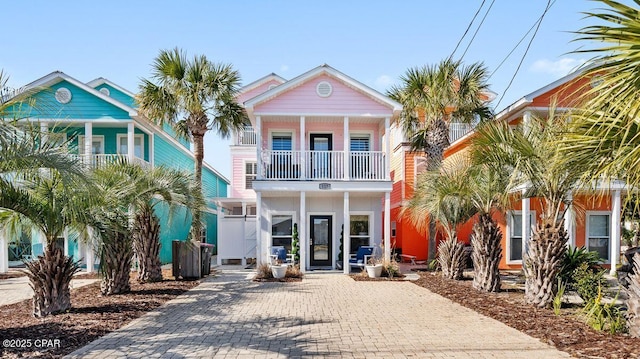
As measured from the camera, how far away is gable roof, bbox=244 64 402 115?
14.0 meters

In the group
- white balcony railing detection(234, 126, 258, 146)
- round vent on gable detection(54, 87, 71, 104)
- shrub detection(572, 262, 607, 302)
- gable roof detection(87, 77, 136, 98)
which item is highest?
gable roof detection(87, 77, 136, 98)

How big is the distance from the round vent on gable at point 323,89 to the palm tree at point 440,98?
285cm

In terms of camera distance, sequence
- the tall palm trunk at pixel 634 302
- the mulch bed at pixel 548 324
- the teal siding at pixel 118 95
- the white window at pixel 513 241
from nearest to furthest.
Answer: the mulch bed at pixel 548 324, the tall palm trunk at pixel 634 302, the white window at pixel 513 241, the teal siding at pixel 118 95

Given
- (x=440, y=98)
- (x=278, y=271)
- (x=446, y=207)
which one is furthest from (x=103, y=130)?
(x=446, y=207)

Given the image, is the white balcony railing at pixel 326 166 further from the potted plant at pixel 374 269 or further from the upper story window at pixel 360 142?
the potted plant at pixel 374 269

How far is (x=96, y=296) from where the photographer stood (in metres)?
9.50

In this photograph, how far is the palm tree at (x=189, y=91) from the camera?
44.2ft

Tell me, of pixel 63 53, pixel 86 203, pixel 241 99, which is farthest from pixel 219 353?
pixel 241 99

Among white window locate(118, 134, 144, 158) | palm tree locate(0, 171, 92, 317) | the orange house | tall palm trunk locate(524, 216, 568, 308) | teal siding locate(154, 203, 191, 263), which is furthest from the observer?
teal siding locate(154, 203, 191, 263)

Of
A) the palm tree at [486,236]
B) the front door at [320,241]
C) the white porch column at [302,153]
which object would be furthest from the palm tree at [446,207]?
the white porch column at [302,153]

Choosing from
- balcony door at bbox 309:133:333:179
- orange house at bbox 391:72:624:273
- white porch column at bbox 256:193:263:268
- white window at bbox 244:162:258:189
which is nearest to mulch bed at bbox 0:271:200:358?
white porch column at bbox 256:193:263:268

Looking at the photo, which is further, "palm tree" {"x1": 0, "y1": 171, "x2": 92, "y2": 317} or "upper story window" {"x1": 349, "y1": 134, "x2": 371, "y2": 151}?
"upper story window" {"x1": 349, "y1": 134, "x2": 371, "y2": 151}

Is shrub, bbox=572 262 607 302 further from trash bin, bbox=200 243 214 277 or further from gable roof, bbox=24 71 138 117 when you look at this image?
gable roof, bbox=24 71 138 117

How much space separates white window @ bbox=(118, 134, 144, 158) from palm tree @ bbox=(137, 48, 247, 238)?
301cm
